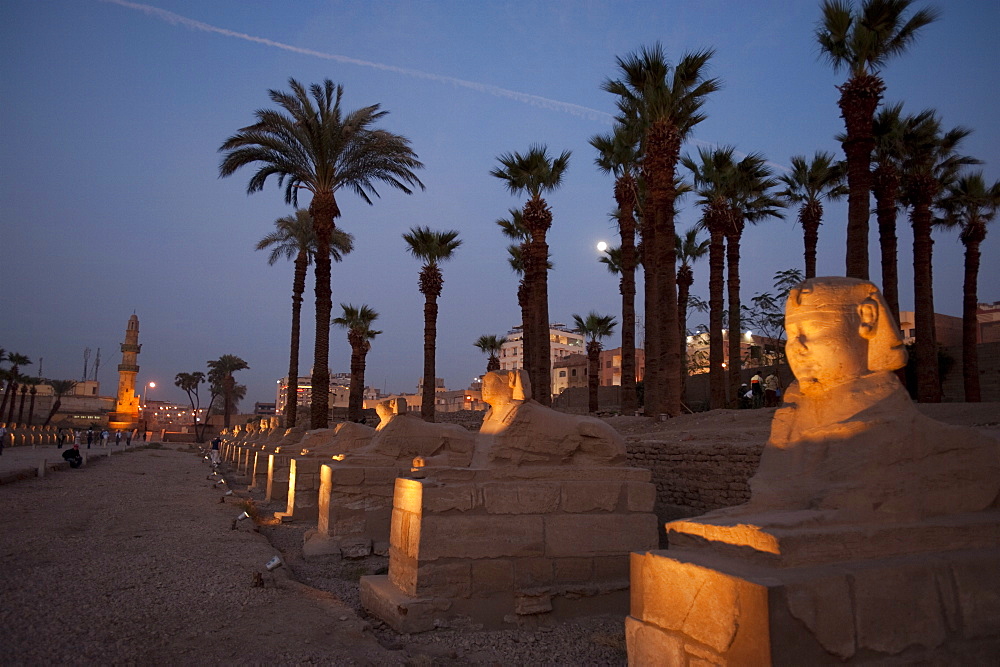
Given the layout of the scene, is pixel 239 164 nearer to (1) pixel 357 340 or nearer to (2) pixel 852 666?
(1) pixel 357 340

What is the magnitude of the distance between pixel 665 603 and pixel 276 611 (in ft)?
11.6

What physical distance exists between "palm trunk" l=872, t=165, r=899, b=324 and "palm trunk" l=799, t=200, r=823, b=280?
3214 millimetres

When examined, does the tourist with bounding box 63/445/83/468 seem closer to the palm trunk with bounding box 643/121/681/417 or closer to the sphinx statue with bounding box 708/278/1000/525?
the palm trunk with bounding box 643/121/681/417

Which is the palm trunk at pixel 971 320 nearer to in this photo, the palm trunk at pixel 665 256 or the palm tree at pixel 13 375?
the palm trunk at pixel 665 256

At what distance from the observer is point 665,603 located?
2635 millimetres

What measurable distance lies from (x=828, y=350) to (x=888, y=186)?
589 inches

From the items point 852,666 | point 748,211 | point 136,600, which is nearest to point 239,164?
point 136,600

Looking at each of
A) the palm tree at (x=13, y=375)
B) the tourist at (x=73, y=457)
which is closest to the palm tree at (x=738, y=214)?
the tourist at (x=73, y=457)

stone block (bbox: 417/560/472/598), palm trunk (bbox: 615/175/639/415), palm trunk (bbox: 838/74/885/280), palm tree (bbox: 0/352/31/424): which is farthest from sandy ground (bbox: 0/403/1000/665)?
palm tree (bbox: 0/352/31/424)

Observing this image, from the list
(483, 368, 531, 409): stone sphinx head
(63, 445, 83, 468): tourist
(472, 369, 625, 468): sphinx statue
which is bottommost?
(63, 445, 83, 468): tourist

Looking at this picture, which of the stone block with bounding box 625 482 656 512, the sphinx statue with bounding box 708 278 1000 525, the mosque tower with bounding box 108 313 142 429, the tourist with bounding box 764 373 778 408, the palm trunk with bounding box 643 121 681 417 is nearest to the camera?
the sphinx statue with bounding box 708 278 1000 525

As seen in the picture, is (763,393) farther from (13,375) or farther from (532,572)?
(13,375)

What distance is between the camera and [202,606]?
5137 mm

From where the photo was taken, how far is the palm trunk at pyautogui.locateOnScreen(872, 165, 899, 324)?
1509 centimetres
